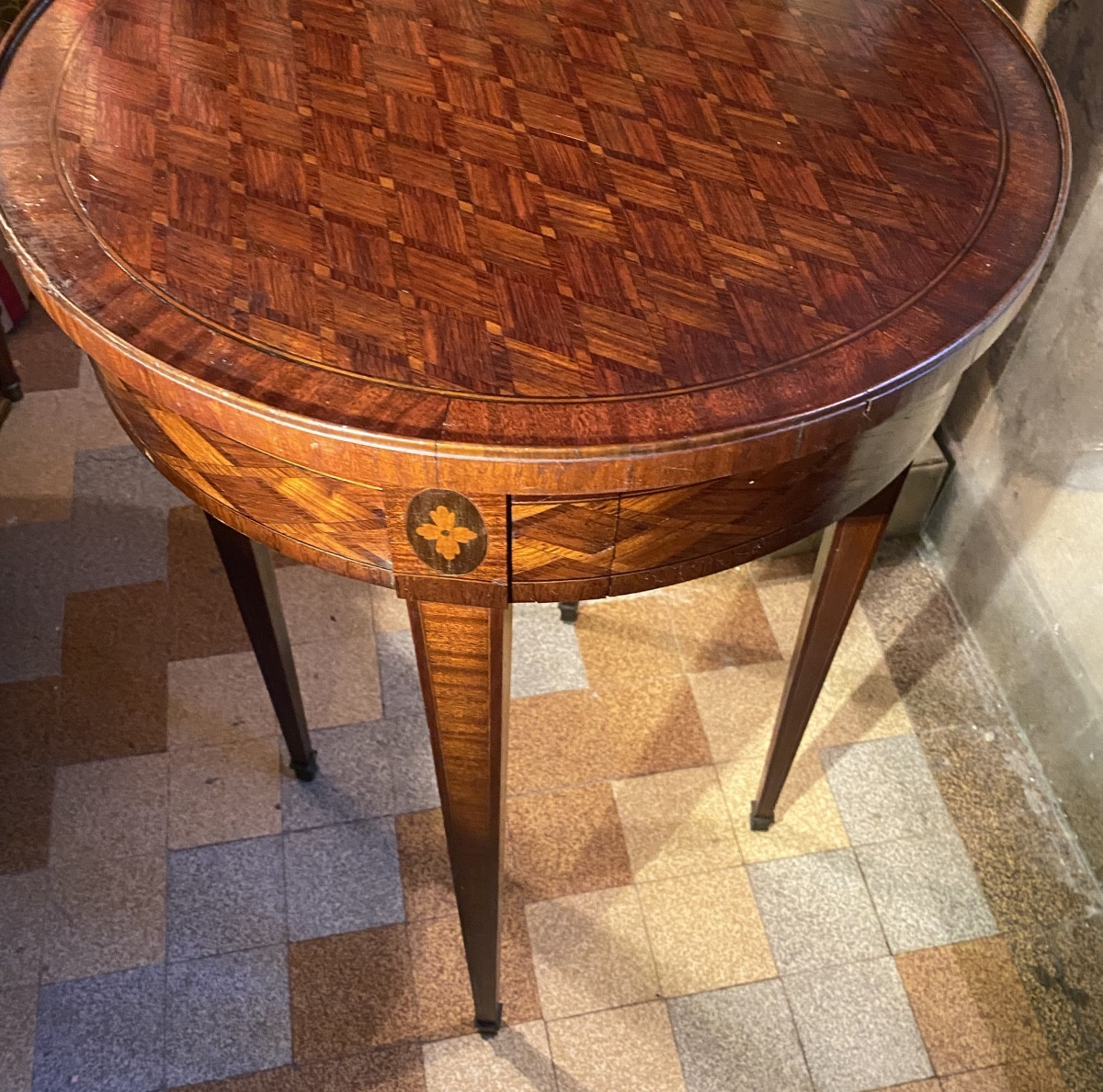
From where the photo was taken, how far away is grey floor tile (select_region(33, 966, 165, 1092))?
917 millimetres

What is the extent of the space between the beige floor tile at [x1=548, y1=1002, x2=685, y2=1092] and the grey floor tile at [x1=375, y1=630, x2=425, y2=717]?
0.36m

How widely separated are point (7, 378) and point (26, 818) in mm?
612

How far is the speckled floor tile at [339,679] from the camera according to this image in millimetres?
1160

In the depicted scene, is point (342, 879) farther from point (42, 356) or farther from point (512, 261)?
point (42, 356)

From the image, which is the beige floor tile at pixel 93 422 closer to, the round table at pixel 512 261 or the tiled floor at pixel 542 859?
the tiled floor at pixel 542 859

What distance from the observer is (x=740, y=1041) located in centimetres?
95

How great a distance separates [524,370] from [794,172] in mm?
228

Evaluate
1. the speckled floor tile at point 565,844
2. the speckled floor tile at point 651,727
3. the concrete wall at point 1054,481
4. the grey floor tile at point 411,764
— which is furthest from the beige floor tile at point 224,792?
the concrete wall at point 1054,481

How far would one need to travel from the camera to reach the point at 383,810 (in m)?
1.09

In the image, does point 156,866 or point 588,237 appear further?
point 156,866

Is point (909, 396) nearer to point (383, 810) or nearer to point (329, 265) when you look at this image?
point (329, 265)

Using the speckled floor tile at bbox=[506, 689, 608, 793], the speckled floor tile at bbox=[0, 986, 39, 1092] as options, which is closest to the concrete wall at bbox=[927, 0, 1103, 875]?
the speckled floor tile at bbox=[506, 689, 608, 793]

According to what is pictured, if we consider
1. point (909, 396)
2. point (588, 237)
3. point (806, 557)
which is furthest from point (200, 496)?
point (806, 557)

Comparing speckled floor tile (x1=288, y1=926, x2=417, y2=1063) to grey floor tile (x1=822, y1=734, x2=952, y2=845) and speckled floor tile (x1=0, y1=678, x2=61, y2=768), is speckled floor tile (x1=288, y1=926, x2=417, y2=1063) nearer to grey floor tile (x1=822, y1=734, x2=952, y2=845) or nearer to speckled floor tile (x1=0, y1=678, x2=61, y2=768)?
speckled floor tile (x1=0, y1=678, x2=61, y2=768)
